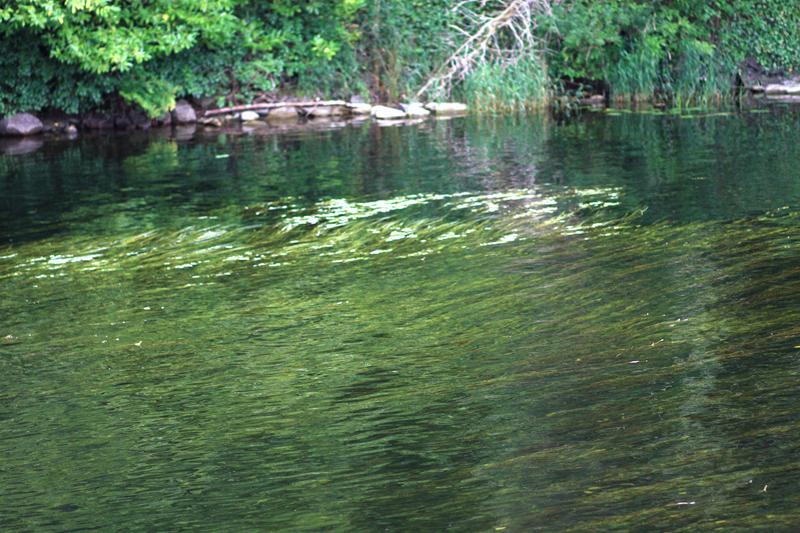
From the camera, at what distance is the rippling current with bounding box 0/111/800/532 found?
16.6ft

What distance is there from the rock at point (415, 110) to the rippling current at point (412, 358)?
1083 cm

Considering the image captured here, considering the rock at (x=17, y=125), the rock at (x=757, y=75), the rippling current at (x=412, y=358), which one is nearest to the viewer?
the rippling current at (x=412, y=358)

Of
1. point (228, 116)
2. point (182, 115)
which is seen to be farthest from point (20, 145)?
point (228, 116)

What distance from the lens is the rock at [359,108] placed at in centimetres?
2589

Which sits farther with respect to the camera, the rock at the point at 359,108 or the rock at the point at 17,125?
the rock at the point at 359,108

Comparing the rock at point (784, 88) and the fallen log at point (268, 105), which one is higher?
the fallen log at point (268, 105)

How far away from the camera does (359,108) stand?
26.0 meters

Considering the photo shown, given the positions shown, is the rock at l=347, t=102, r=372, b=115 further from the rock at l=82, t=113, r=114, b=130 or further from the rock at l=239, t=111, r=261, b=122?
the rock at l=82, t=113, r=114, b=130

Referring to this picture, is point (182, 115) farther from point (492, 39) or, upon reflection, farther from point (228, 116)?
point (492, 39)

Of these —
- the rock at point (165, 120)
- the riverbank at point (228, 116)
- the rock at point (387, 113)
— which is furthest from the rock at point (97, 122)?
the rock at point (387, 113)

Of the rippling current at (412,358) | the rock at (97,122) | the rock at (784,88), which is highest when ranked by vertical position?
the rock at (97,122)

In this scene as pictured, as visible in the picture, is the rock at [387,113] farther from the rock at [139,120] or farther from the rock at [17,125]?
the rock at [17,125]

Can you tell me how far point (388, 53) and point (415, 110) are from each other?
1891 mm


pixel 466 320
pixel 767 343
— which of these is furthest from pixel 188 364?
pixel 767 343
